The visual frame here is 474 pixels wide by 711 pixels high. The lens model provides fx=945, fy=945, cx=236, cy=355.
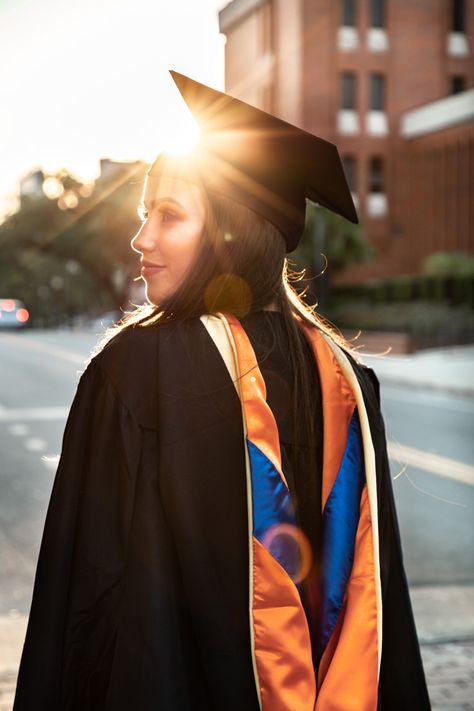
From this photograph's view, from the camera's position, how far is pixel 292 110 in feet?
135

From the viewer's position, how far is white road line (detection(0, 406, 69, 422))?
12.8 m

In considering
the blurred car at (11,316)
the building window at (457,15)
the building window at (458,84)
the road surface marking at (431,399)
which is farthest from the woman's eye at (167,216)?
the blurred car at (11,316)

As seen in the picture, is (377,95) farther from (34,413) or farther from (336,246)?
(34,413)

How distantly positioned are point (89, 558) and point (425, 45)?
142ft

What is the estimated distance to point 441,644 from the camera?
4.23 meters

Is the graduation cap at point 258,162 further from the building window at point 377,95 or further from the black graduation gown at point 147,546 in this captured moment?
the building window at point 377,95

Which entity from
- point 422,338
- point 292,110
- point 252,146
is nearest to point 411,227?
point 292,110

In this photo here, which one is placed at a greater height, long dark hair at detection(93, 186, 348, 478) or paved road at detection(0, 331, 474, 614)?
long dark hair at detection(93, 186, 348, 478)

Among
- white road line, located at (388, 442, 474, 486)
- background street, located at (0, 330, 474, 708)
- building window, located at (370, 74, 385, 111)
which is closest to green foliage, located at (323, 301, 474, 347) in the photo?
background street, located at (0, 330, 474, 708)

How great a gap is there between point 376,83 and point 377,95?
59cm

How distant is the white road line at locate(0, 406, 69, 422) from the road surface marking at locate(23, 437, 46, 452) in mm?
1845

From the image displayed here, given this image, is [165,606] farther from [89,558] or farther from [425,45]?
[425,45]

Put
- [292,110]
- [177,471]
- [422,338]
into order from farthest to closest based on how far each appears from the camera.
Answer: [292,110] → [422,338] → [177,471]

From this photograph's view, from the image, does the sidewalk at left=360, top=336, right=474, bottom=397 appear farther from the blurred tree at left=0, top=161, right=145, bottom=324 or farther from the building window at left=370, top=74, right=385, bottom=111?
the blurred tree at left=0, top=161, right=145, bottom=324
